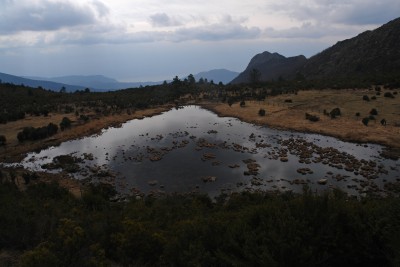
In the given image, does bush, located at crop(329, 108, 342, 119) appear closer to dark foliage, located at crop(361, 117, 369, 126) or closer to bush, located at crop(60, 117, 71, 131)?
dark foliage, located at crop(361, 117, 369, 126)

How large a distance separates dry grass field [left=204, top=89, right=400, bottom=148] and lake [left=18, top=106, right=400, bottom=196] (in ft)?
8.45

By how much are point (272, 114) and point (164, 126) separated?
744 inches

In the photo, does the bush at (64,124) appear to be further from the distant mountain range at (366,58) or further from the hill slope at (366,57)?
the hill slope at (366,57)

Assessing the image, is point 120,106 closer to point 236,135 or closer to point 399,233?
point 236,135

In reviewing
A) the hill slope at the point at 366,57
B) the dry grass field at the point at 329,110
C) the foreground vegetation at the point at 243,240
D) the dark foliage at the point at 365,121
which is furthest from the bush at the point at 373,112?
the hill slope at the point at 366,57

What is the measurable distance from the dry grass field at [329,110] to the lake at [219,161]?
258 centimetres

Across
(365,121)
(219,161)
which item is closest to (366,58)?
(365,121)

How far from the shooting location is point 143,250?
1141 cm

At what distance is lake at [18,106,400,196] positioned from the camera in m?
28.6

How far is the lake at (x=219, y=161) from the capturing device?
1126 inches

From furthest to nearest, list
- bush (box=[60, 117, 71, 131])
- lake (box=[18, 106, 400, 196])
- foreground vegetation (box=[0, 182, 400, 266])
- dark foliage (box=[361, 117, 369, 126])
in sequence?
bush (box=[60, 117, 71, 131]) < dark foliage (box=[361, 117, 369, 126]) < lake (box=[18, 106, 400, 196]) < foreground vegetation (box=[0, 182, 400, 266])

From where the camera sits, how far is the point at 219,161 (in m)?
35.8

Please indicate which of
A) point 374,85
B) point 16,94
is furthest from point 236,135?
point 16,94

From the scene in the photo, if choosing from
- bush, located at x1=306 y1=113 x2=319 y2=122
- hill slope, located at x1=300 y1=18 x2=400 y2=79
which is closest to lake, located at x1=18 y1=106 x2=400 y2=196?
bush, located at x1=306 y1=113 x2=319 y2=122
